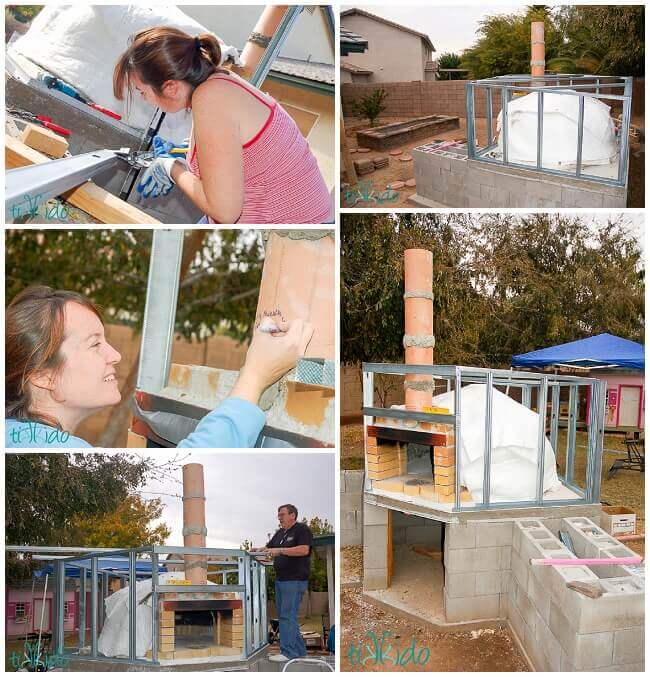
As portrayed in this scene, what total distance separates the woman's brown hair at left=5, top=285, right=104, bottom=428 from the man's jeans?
49.4 inches

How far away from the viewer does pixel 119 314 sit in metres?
2.82

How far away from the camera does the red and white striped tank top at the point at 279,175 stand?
2580 millimetres

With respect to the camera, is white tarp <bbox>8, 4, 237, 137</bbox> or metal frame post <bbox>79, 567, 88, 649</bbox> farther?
metal frame post <bbox>79, 567, 88, 649</bbox>

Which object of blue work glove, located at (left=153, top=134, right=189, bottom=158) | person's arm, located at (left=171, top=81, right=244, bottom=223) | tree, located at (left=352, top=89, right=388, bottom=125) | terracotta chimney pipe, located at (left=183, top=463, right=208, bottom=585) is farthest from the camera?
tree, located at (left=352, top=89, right=388, bottom=125)

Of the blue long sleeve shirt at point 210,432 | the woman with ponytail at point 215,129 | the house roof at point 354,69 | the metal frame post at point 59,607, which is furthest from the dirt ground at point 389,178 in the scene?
the metal frame post at point 59,607

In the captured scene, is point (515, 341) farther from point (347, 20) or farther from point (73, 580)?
point (73, 580)

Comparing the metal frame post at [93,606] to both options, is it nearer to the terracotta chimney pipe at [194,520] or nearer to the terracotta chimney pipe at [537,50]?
the terracotta chimney pipe at [194,520]

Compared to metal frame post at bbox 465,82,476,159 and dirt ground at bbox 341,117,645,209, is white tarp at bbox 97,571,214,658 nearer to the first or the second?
dirt ground at bbox 341,117,645,209

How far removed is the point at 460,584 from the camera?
3.17 m

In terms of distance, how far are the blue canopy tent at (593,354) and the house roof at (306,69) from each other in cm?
267

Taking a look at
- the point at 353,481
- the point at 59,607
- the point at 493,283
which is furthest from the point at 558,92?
the point at 59,607

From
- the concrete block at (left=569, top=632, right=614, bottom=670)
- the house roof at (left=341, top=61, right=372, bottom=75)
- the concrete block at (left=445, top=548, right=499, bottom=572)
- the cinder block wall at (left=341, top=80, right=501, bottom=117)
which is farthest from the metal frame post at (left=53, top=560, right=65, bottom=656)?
the house roof at (left=341, top=61, right=372, bottom=75)

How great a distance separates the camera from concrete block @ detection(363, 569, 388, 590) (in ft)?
11.7

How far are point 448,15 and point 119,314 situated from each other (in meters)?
2.00
